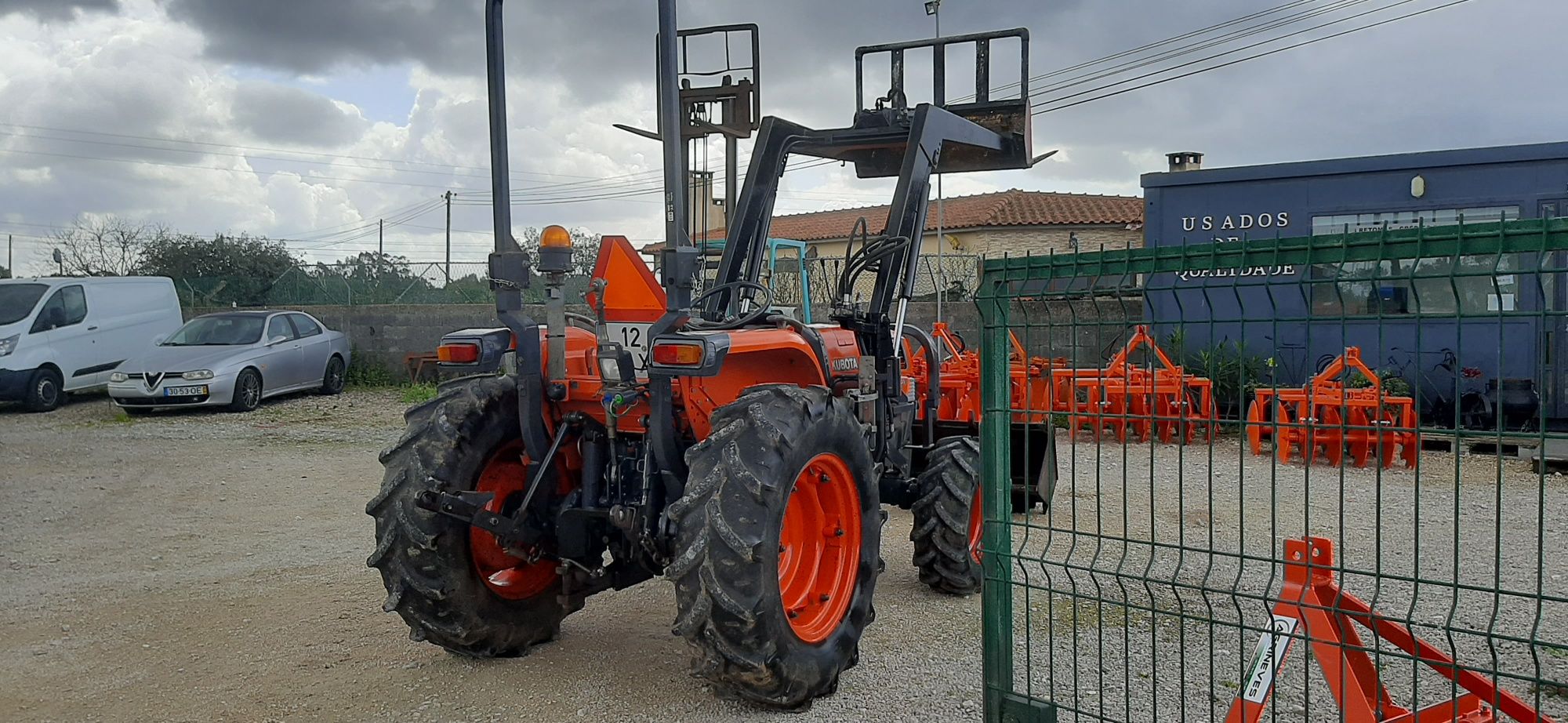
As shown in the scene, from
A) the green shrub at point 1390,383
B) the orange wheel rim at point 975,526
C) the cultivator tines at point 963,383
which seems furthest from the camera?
the green shrub at point 1390,383

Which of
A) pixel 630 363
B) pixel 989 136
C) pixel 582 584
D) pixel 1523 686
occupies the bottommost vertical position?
pixel 1523 686

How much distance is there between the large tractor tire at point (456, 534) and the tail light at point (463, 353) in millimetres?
190

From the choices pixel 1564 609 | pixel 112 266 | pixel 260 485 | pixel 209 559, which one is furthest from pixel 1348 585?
pixel 112 266

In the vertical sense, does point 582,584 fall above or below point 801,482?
below

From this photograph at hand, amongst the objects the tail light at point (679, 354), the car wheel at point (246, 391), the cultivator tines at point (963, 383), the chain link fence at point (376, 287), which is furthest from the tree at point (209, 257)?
the tail light at point (679, 354)

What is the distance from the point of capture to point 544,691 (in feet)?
13.7

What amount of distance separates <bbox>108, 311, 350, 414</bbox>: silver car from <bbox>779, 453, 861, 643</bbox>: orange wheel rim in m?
11.0

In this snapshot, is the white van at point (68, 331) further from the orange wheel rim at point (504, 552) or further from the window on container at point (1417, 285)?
the window on container at point (1417, 285)

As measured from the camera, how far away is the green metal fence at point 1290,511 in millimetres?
2533

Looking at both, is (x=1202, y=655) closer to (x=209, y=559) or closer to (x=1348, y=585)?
(x=1348, y=585)

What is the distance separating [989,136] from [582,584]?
2718mm

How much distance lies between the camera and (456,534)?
13.6ft

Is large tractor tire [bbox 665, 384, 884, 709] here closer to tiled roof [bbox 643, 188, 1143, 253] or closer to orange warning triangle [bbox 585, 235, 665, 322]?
orange warning triangle [bbox 585, 235, 665, 322]

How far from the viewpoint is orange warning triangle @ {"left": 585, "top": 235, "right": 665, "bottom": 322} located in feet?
13.7
